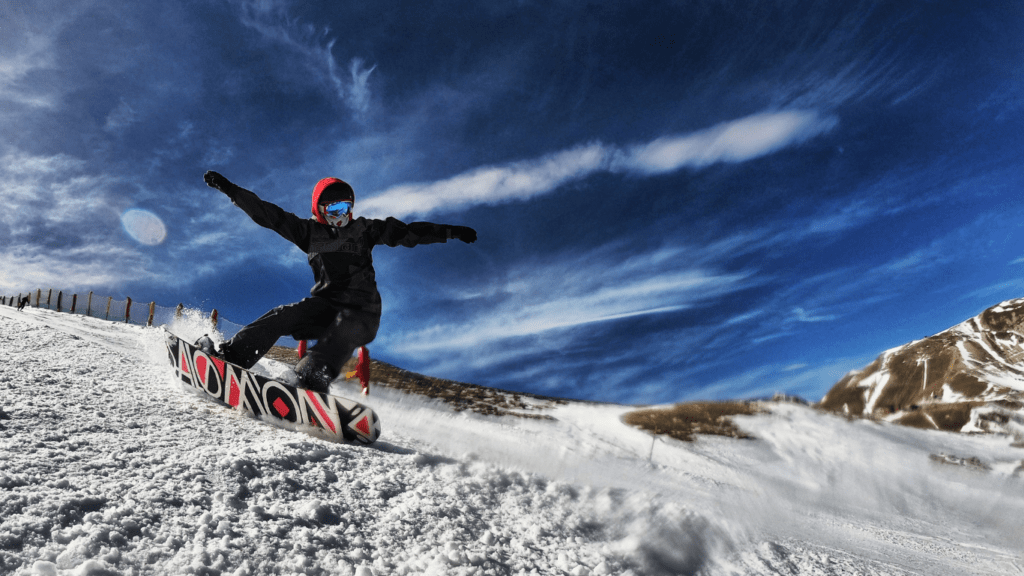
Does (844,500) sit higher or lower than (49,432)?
lower

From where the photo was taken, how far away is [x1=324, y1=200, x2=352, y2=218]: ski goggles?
4598 mm

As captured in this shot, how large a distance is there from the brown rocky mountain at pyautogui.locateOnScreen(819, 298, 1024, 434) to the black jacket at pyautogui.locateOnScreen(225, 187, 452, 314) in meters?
123

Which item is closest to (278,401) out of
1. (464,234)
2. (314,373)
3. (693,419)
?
(314,373)

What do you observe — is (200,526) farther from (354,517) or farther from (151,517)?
(354,517)

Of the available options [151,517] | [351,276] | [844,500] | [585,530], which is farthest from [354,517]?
A: [844,500]

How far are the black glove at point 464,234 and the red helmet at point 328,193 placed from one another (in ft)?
3.56

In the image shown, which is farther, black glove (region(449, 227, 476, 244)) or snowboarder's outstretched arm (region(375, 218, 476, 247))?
black glove (region(449, 227, 476, 244))

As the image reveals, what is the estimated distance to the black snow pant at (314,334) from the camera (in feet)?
13.9

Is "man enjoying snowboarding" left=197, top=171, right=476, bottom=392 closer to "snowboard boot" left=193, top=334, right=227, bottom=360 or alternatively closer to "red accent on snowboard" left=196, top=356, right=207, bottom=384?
"snowboard boot" left=193, top=334, right=227, bottom=360

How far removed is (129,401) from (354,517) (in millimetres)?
2367

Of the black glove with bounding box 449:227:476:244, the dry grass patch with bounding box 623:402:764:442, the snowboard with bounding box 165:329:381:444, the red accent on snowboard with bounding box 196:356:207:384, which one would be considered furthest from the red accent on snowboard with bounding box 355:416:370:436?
the dry grass patch with bounding box 623:402:764:442

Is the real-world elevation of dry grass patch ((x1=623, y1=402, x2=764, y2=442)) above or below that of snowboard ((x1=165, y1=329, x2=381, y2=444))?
below

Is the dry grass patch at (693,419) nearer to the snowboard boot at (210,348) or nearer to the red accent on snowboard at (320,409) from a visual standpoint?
the red accent on snowboard at (320,409)

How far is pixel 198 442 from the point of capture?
263 cm
